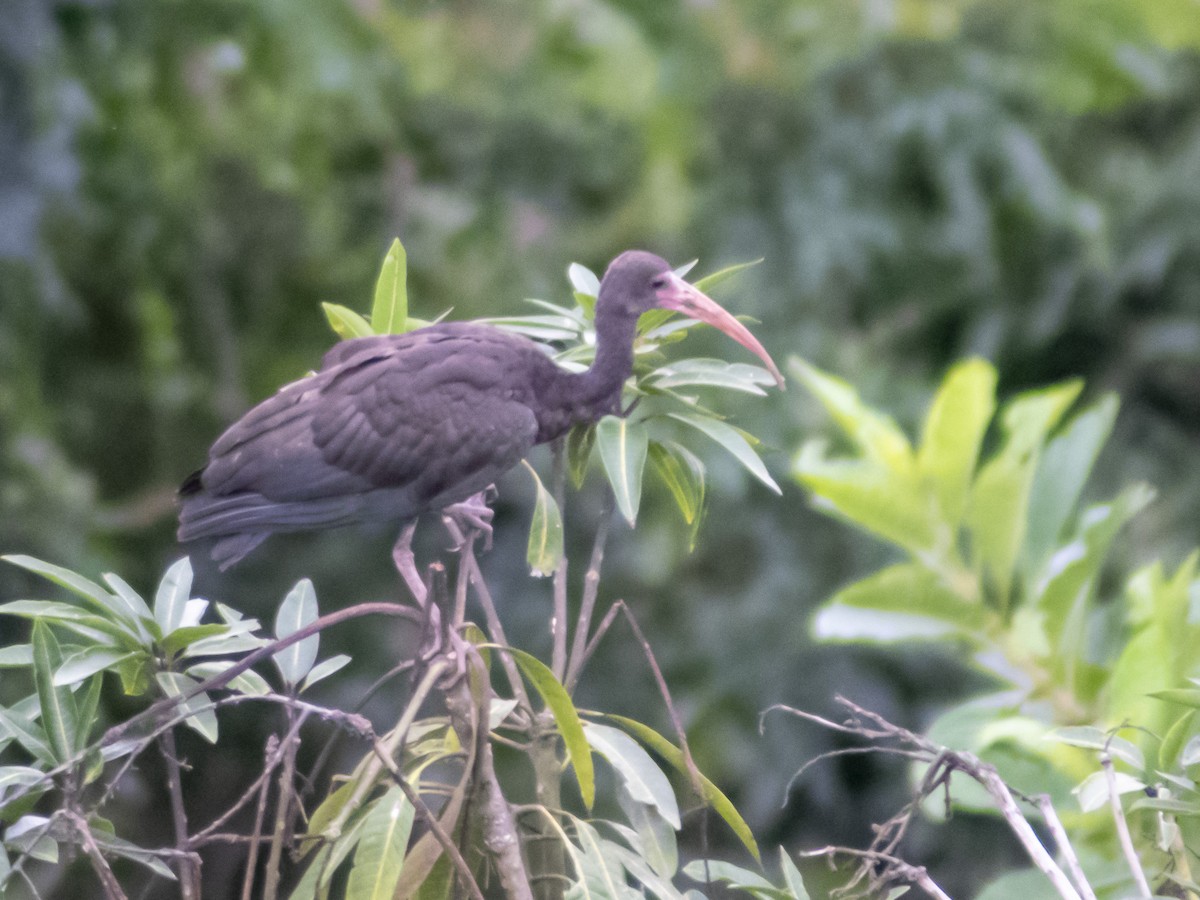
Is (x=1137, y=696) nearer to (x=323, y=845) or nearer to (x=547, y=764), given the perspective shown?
(x=547, y=764)

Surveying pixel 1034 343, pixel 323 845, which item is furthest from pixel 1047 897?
pixel 1034 343

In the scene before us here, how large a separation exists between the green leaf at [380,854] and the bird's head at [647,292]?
22.8 inches

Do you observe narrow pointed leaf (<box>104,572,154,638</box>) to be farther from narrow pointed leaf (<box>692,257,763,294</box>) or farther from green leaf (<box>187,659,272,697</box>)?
narrow pointed leaf (<box>692,257,763,294</box>)

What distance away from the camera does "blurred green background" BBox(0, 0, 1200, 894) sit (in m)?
3.78

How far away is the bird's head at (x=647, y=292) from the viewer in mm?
1487

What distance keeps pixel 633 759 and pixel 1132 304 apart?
3199mm

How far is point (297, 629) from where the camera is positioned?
133 cm

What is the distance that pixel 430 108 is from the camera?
13.4ft

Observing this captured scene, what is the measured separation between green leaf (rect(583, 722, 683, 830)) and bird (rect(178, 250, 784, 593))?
285 millimetres

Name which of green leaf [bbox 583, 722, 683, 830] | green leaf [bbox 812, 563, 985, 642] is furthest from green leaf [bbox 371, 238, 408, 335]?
green leaf [bbox 812, 563, 985, 642]

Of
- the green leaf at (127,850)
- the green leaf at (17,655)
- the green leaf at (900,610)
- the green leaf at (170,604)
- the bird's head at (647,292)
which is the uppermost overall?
the bird's head at (647,292)

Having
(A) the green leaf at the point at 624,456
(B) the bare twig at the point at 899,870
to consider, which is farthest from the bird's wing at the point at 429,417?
(B) the bare twig at the point at 899,870

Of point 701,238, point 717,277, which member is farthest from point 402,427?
point 701,238

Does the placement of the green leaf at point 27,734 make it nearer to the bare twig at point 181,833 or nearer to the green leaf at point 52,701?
the green leaf at point 52,701
